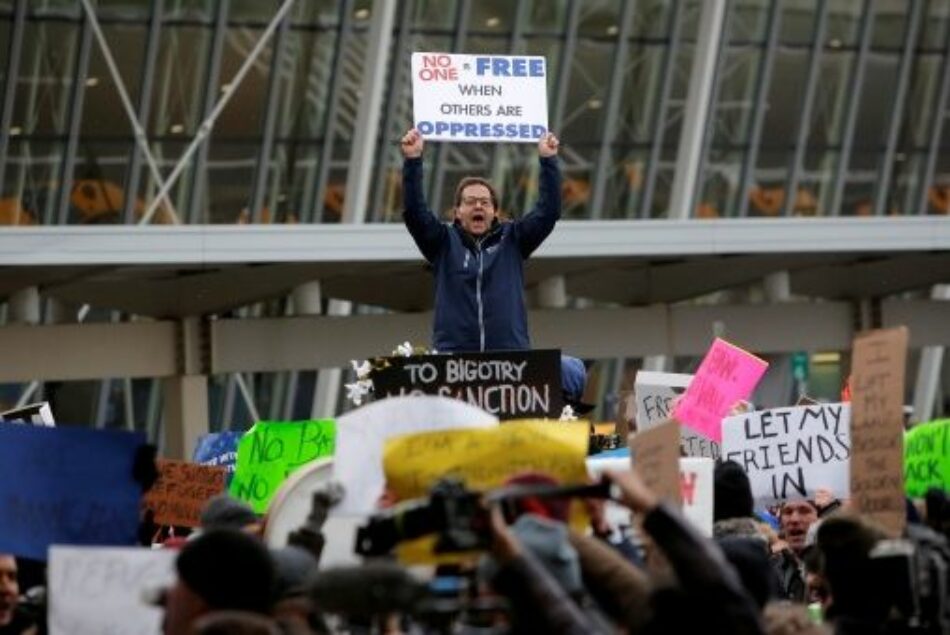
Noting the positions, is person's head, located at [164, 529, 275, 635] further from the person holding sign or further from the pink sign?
the pink sign

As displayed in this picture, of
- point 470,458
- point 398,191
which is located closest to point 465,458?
point 470,458

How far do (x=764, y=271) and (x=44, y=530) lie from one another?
71.6 ft

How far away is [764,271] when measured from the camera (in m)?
31.7

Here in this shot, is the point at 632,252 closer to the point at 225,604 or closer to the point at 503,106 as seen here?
the point at 503,106

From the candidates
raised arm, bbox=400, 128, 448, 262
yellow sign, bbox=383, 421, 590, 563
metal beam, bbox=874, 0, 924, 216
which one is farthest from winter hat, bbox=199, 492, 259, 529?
metal beam, bbox=874, 0, 924, 216

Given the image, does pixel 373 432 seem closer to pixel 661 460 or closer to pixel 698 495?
pixel 661 460

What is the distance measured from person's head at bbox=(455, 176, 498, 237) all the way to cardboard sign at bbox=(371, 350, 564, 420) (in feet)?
2.61

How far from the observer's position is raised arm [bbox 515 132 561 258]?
13828mm

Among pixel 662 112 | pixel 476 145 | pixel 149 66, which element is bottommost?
pixel 476 145

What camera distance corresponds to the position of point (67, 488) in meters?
10.0

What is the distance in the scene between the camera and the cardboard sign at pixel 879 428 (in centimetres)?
1002

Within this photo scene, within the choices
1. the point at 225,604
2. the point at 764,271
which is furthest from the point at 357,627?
the point at 764,271

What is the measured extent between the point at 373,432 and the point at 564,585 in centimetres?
135

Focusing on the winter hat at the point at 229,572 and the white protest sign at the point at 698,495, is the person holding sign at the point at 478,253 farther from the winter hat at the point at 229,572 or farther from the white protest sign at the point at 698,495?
the winter hat at the point at 229,572
